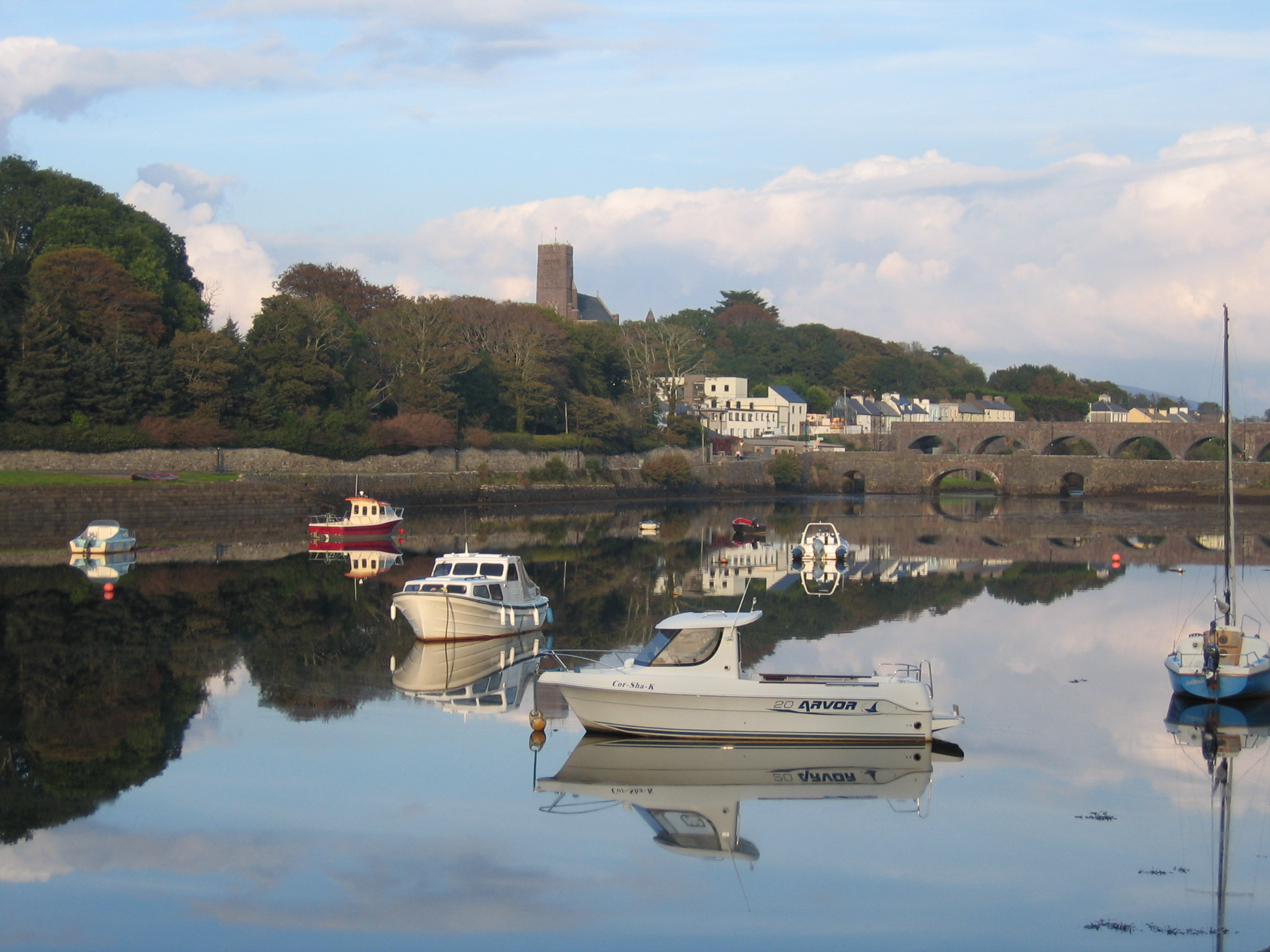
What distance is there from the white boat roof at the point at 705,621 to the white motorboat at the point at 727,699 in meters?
0.02

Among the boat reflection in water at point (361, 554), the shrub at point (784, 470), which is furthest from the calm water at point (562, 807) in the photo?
the shrub at point (784, 470)

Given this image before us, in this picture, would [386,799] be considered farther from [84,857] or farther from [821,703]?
[821,703]

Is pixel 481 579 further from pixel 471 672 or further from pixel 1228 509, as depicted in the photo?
pixel 1228 509

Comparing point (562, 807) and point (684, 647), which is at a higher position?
point (684, 647)

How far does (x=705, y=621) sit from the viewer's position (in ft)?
47.8

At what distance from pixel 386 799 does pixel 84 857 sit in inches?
118

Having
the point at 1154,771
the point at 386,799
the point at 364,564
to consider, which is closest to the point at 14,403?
the point at 364,564

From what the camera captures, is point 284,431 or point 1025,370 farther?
point 1025,370

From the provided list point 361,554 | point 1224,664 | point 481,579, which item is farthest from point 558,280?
point 1224,664

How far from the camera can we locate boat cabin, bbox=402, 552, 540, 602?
22375 millimetres

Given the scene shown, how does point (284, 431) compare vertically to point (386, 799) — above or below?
above

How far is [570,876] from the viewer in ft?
35.3

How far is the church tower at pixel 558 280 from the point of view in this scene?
134 m

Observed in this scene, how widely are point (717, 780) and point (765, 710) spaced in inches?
44.7
